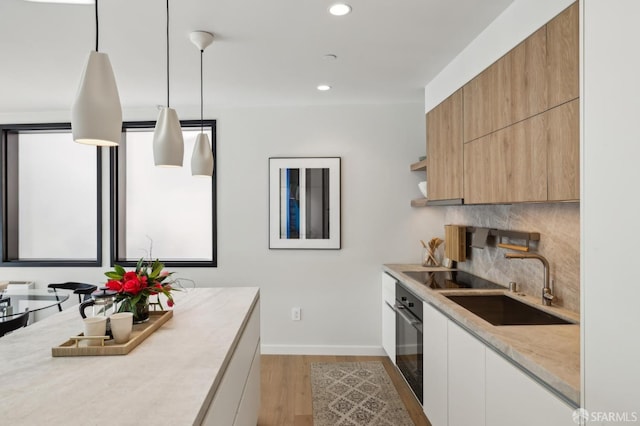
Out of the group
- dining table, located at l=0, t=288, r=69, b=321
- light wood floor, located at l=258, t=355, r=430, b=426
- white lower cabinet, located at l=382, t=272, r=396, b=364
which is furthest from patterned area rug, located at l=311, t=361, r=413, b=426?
dining table, located at l=0, t=288, r=69, b=321

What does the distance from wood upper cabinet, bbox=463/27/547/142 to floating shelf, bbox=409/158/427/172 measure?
0.92 metres

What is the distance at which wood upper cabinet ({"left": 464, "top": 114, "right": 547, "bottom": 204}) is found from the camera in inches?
66.4

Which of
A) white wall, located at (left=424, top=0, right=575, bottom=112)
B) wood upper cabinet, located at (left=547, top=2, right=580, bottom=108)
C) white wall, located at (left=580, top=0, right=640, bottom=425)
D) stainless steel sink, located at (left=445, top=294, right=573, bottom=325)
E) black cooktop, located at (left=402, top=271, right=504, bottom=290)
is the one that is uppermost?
white wall, located at (left=424, top=0, right=575, bottom=112)

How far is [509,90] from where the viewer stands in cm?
193

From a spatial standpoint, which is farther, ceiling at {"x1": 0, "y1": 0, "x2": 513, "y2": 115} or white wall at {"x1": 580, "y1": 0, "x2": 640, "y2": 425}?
ceiling at {"x1": 0, "y1": 0, "x2": 513, "y2": 115}

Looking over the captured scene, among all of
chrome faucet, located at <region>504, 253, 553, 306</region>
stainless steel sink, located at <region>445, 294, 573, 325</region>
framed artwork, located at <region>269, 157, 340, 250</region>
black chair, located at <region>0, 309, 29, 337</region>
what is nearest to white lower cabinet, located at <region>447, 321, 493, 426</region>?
stainless steel sink, located at <region>445, 294, 573, 325</region>

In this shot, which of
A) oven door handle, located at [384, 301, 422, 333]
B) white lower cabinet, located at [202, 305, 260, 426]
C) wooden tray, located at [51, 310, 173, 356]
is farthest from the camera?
oven door handle, located at [384, 301, 422, 333]

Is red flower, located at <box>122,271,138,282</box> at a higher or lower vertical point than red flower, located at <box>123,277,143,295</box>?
higher

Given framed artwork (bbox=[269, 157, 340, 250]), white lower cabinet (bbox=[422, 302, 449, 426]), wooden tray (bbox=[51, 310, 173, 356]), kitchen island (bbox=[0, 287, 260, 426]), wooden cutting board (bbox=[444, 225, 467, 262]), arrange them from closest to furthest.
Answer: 1. kitchen island (bbox=[0, 287, 260, 426])
2. wooden tray (bbox=[51, 310, 173, 356])
3. white lower cabinet (bbox=[422, 302, 449, 426])
4. wooden cutting board (bbox=[444, 225, 467, 262])
5. framed artwork (bbox=[269, 157, 340, 250])

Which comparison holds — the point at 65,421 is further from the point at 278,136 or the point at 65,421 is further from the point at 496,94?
the point at 278,136

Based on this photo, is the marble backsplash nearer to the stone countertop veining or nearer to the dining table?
the stone countertop veining

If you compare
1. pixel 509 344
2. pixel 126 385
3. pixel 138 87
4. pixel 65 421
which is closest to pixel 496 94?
pixel 509 344

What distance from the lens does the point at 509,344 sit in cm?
145
